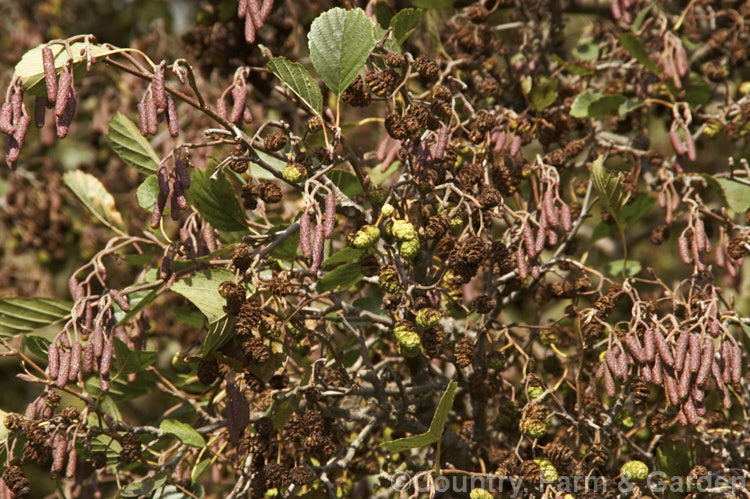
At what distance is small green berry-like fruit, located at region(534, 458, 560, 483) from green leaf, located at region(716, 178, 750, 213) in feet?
2.57

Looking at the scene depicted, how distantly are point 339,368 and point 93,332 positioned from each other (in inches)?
20.1

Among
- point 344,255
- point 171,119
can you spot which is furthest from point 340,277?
point 171,119

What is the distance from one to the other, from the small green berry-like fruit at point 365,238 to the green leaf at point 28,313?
2.52 ft

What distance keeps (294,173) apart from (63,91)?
429mm

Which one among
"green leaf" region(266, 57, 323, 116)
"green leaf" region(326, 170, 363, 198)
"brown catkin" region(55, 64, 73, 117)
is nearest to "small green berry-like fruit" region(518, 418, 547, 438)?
"green leaf" region(326, 170, 363, 198)

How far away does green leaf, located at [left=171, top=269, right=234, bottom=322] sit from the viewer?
4.54 feet

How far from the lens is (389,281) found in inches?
56.3

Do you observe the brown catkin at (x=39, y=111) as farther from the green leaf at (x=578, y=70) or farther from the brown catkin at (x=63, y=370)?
the green leaf at (x=578, y=70)

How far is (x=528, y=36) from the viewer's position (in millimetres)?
2096

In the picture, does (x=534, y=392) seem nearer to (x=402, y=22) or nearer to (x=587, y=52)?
(x=402, y=22)

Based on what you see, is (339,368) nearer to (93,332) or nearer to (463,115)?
(93,332)

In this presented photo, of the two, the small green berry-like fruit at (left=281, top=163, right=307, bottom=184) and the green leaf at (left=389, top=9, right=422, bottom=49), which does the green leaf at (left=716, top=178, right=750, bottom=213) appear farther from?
the small green berry-like fruit at (left=281, top=163, right=307, bottom=184)

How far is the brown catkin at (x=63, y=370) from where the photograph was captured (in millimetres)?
1412

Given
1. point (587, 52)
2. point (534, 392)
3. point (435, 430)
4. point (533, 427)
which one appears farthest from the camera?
point (587, 52)
